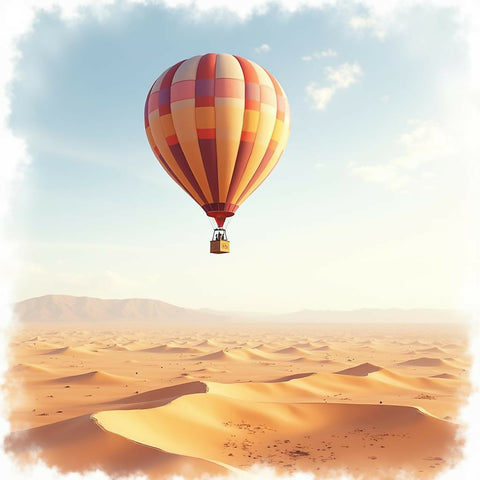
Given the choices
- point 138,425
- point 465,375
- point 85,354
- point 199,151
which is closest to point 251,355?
point 85,354

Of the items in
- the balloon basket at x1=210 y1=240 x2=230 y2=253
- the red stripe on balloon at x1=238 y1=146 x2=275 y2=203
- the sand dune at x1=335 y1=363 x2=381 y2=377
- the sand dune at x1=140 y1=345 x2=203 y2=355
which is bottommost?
the sand dune at x1=140 y1=345 x2=203 y2=355

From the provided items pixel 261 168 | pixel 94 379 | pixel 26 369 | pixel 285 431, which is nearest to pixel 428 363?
pixel 261 168

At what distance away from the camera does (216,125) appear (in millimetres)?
21891

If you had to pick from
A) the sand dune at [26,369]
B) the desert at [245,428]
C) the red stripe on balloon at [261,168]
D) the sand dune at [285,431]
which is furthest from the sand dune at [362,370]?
the sand dune at [26,369]

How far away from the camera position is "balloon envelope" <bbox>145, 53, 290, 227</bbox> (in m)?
21.9

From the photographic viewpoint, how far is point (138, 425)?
47.8 feet

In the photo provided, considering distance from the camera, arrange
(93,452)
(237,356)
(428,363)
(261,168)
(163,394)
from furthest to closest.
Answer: (237,356), (428,363), (261,168), (163,394), (93,452)

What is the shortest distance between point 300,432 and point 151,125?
600 inches

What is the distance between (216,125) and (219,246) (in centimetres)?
548

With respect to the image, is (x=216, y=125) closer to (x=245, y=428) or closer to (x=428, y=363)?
(x=245, y=428)

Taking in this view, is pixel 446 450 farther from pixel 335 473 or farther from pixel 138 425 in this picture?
pixel 138 425

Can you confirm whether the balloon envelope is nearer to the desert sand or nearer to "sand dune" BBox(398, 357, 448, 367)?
the desert sand

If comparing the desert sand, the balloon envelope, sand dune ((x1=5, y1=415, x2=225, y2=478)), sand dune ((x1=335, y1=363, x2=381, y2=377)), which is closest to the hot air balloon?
the balloon envelope

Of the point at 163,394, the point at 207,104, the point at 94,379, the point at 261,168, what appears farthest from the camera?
A: the point at 94,379
